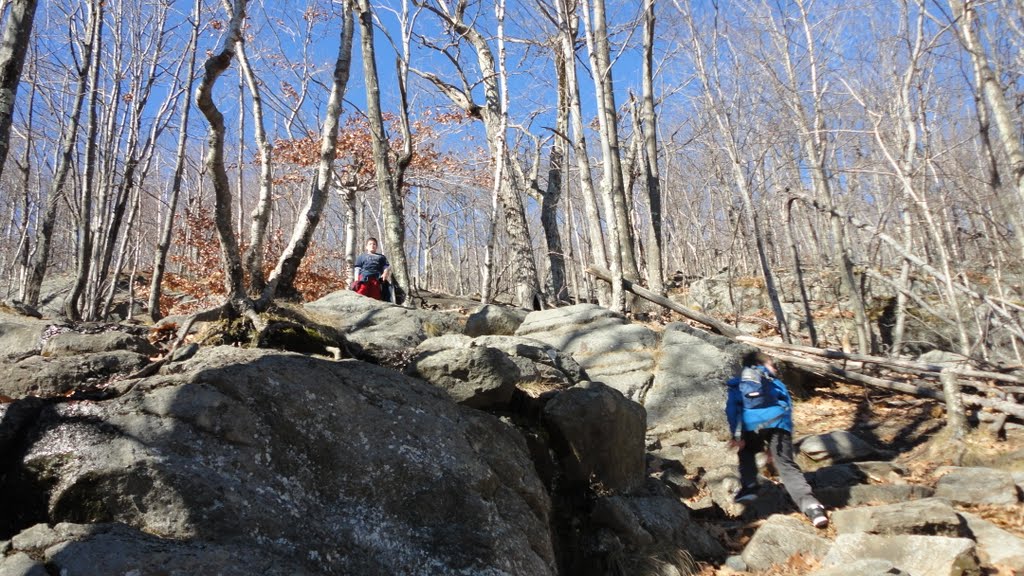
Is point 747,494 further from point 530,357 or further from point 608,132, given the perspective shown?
point 608,132

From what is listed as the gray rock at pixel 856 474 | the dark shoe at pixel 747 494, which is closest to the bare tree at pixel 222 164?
the dark shoe at pixel 747 494

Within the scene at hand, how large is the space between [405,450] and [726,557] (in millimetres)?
2917

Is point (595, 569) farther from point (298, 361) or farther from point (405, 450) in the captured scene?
point (298, 361)

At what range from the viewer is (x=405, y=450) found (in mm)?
3973

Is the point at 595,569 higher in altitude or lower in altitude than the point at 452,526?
lower

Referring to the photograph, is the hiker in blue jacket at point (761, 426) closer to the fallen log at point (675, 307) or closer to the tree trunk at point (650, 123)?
the fallen log at point (675, 307)

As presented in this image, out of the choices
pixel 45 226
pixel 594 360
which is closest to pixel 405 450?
pixel 594 360

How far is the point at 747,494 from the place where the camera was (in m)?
5.86

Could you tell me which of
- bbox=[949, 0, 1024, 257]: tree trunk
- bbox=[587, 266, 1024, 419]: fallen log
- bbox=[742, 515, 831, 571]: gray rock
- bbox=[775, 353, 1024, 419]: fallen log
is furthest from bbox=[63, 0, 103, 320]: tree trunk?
bbox=[949, 0, 1024, 257]: tree trunk

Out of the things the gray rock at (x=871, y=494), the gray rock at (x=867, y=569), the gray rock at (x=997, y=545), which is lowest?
the gray rock at (x=871, y=494)

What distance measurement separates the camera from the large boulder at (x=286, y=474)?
2.98 metres

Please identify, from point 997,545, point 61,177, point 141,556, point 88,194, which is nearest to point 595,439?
point 997,545

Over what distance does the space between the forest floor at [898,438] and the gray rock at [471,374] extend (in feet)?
6.93

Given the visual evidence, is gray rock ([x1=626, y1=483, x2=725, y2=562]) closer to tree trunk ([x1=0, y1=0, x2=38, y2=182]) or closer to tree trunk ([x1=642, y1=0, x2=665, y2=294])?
tree trunk ([x1=0, y1=0, x2=38, y2=182])
